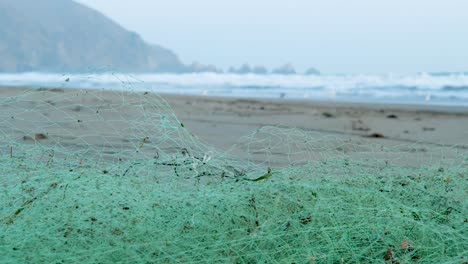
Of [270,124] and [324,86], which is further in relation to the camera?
[324,86]

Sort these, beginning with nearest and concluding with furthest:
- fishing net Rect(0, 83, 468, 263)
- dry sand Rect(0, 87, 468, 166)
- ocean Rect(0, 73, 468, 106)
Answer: fishing net Rect(0, 83, 468, 263) < dry sand Rect(0, 87, 468, 166) < ocean Rect(0, 73, 468, 106)

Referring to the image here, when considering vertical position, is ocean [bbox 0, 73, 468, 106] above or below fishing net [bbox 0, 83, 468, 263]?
below

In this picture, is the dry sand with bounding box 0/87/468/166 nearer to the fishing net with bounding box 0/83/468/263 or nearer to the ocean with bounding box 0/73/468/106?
the fishing net with bounding box 0/83/468/263

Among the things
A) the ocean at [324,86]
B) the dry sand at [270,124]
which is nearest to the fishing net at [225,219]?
the dry sand at [270,124]

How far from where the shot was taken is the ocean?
17109 millimetres

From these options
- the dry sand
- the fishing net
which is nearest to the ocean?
the dry sand

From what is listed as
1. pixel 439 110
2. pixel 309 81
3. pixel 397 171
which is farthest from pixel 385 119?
pixel 309 81

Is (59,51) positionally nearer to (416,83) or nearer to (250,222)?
(416,83)

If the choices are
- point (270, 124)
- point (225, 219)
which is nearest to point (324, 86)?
point (270, 124)

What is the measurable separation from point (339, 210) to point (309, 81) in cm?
2366

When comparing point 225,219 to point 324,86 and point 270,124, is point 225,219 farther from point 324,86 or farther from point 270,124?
point 324,86

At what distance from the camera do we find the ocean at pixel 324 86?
1711 cm

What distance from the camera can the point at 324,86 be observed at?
22797 mm

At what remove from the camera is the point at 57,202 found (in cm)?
217
